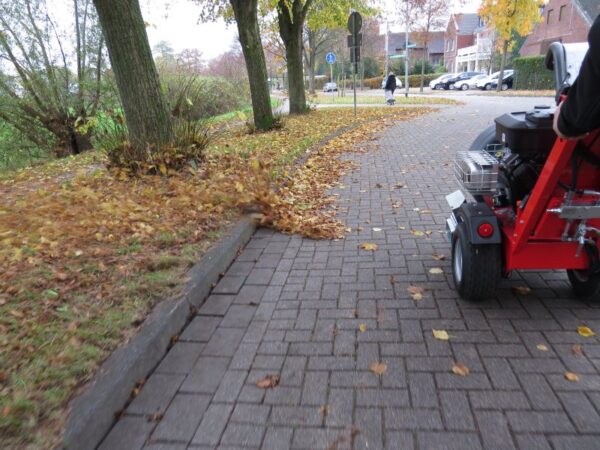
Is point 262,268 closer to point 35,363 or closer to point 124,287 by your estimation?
point 124,287

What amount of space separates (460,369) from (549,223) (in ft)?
3.61

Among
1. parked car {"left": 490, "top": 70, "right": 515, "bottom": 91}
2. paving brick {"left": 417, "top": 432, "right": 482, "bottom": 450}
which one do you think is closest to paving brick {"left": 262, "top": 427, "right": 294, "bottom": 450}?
paving brick {"left": 417, "top": 432, "right": 482, "bottom": 450}

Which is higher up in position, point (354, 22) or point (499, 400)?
point (354, 22)

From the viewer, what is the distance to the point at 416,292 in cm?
370

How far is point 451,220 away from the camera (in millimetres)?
4070

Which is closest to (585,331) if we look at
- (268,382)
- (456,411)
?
(456,411)

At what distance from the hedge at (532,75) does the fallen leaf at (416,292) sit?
35.4 metres

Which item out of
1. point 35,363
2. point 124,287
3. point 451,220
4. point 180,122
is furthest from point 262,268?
point 180,122

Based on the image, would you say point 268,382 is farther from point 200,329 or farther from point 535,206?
point 535,206

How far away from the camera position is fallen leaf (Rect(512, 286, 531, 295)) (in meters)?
3.59

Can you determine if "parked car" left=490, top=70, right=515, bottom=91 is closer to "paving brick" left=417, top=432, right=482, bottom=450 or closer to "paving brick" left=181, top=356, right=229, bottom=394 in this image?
"paving brick" left=181, top=356, right=229, bottom=394

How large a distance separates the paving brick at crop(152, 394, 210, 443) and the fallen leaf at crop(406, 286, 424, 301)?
5.85 ft

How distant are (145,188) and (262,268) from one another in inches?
96.2

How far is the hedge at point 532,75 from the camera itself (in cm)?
3388
